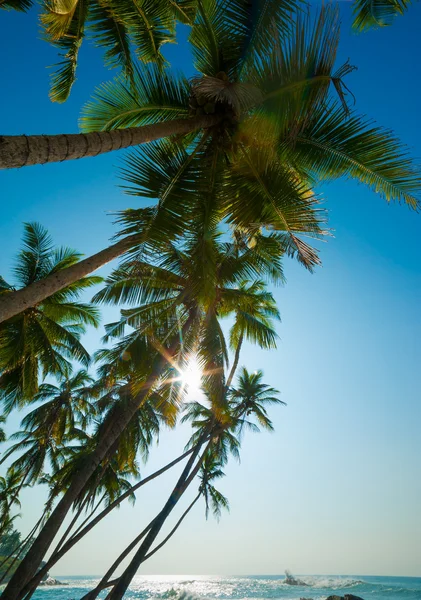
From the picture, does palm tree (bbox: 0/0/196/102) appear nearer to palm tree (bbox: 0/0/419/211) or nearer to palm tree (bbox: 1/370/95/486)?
palm tree (bbox: 0/0/419/211)

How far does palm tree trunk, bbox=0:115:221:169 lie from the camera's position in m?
3.47

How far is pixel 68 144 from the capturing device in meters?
4.08

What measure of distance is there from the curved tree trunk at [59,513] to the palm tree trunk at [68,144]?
5393 millimetres

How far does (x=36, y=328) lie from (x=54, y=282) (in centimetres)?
936

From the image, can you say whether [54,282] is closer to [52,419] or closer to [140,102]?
[140,102]

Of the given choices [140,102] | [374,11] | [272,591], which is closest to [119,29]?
[140,102]

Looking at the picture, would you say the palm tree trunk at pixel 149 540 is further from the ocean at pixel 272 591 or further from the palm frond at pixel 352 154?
the ocean at pixel 272 591

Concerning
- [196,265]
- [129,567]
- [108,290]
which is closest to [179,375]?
[108,290]

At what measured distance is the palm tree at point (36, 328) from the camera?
1294 cm

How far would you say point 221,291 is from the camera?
38.8 feet

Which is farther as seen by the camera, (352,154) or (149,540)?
(149,540)

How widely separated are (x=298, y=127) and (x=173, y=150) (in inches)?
79.7

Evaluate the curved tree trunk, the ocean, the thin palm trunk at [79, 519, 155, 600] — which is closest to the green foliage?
the curved tree trunk

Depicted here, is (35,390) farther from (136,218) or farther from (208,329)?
(136,218)
